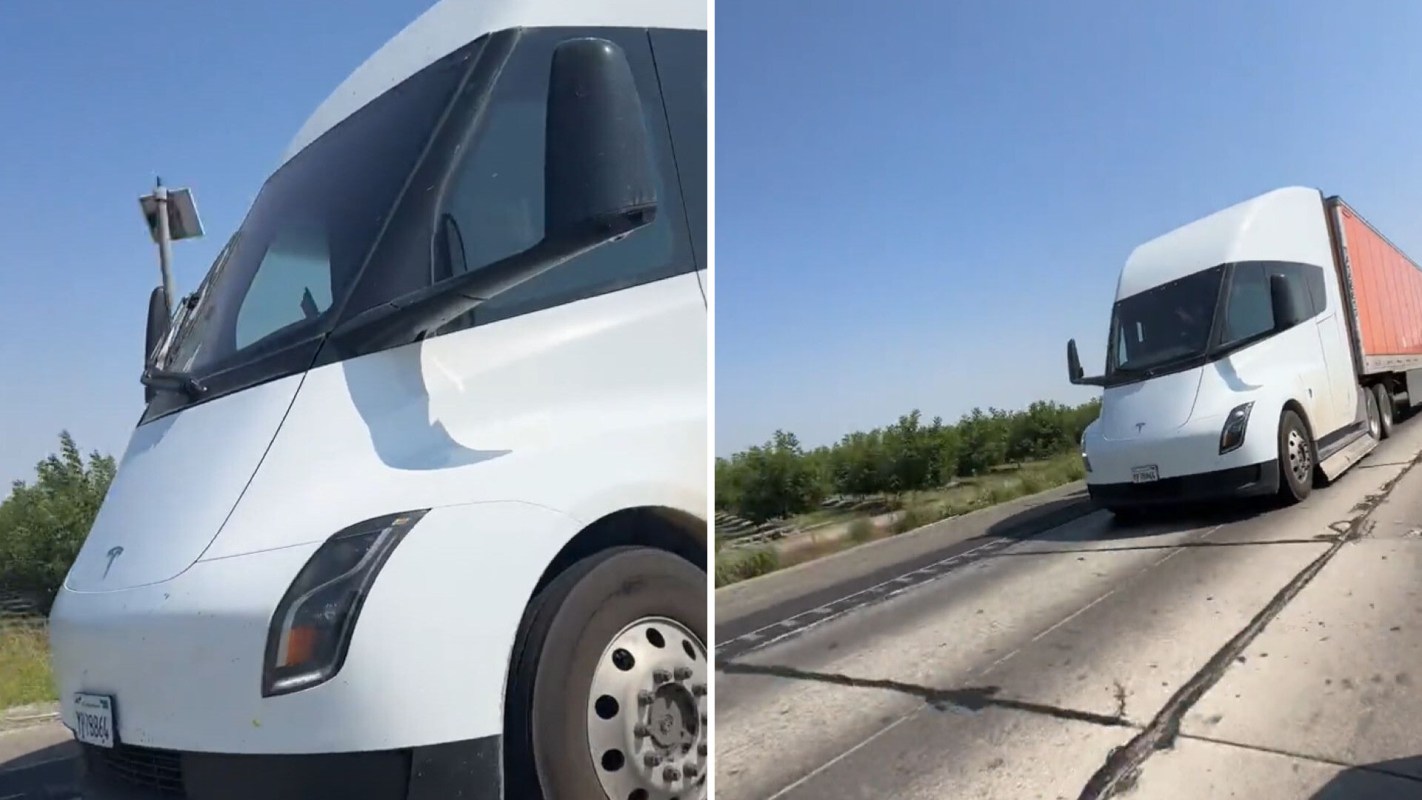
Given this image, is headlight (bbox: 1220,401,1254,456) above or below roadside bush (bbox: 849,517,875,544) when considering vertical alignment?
above

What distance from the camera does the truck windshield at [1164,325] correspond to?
1.64 metres

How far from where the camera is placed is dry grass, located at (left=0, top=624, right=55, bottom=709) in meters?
2.85

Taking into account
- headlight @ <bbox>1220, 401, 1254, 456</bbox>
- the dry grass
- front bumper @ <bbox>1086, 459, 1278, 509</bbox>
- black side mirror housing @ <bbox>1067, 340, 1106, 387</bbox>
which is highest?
black side mirror housing @ <bbox>1067, 340, 1106, 387</bbox>

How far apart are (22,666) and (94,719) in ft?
8.36

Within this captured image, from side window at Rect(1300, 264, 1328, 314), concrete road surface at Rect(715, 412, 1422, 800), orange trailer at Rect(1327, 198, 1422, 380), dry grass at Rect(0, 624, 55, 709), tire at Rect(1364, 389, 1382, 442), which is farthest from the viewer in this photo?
dry grass at Rect(0, 624, 55, 709)

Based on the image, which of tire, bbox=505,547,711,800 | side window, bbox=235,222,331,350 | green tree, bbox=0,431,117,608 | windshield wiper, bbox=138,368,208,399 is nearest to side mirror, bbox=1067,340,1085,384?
tire, bbox=505,547,711,800

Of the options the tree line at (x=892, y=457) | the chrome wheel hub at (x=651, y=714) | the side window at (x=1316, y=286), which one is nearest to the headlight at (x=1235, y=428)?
the tree line at (x=892, y=457)

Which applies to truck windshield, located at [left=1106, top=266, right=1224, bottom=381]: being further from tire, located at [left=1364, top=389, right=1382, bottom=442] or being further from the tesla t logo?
the tesla t logo

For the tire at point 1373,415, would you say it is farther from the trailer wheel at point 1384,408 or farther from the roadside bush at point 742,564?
the roadside bush at point 742,564

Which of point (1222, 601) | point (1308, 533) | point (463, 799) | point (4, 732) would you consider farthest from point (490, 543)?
point (4, 732)

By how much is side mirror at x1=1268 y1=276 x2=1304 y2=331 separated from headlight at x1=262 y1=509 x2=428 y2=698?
1.56 m

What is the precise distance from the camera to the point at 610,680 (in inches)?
64.0

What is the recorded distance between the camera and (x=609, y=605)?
1642mm

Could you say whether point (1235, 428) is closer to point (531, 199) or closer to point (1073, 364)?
point (1073, 364)
